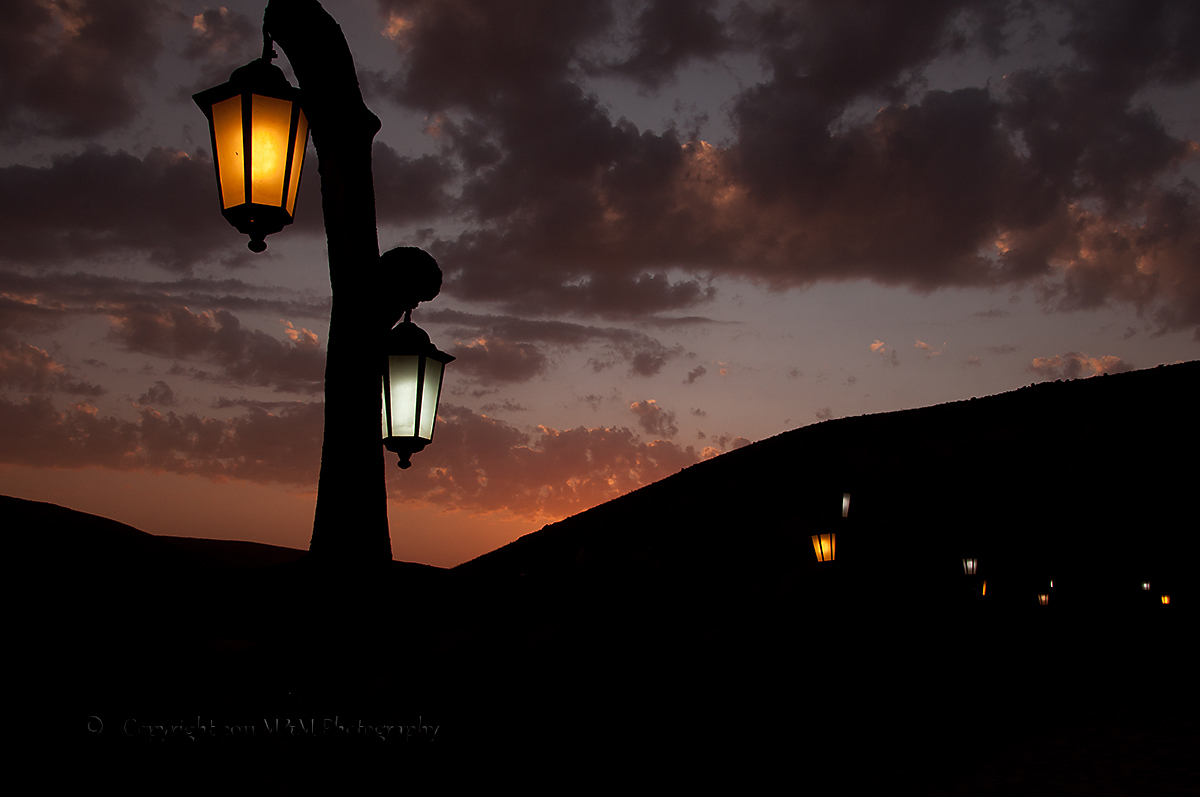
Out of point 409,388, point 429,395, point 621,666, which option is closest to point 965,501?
point 621,666

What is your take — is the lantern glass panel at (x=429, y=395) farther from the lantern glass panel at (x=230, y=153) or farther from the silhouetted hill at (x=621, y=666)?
the lantern glass panel at (x=230, y=153)

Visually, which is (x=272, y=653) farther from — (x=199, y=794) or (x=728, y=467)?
(x=728, y=467)

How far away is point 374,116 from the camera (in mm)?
3299

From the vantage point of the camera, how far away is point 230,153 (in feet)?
A: 9.50

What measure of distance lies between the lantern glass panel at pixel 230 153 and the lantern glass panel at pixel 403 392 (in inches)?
36.6

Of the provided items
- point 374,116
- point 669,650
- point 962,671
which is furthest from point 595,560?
point 962,671

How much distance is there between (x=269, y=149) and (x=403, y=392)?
1.18 metres

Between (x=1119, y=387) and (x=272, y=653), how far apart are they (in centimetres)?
6094

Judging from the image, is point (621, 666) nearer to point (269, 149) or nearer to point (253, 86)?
point (269, 149)

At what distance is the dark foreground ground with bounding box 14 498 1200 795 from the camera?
2.17 meters

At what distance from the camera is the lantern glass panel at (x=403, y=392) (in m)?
3.28

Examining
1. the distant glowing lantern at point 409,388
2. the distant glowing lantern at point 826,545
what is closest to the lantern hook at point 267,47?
the distant glowing lantern at point 409,388

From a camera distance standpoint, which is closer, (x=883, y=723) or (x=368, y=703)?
(x=368, y=703)

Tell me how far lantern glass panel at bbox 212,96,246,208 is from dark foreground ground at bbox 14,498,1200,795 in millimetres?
1411
